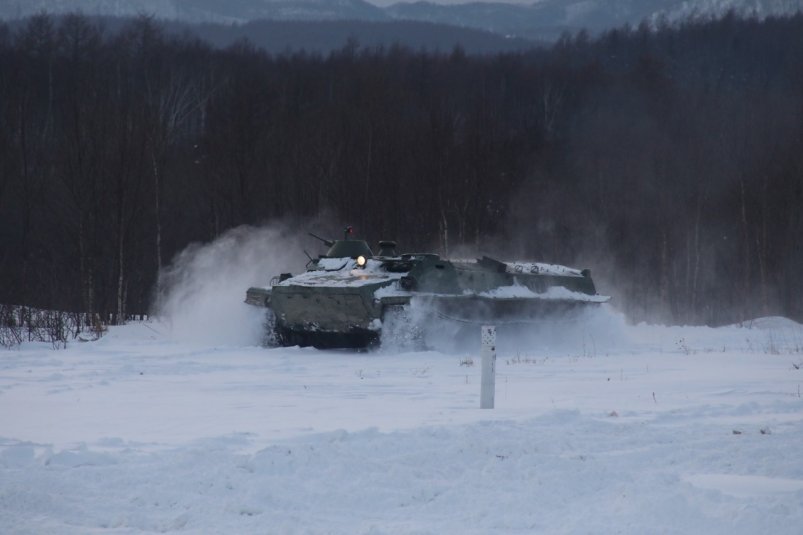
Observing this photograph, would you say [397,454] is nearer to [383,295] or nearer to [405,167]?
[383,295]

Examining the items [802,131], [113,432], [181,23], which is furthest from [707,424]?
[181,23]

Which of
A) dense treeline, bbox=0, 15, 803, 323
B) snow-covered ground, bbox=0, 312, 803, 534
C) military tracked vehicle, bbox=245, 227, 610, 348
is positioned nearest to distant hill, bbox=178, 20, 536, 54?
dense treeline, bbox=0, 15, 803, 323

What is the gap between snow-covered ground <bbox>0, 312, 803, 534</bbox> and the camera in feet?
16.4

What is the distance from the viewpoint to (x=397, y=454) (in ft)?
20.0

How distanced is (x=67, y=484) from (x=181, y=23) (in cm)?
7998

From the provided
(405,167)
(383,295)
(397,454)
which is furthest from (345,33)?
(397,454)

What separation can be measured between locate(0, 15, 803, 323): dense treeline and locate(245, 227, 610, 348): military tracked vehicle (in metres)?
8.11

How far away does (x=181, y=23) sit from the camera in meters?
80.7

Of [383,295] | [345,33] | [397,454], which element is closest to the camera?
[397,454]

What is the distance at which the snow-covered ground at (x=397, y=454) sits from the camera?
4988mm

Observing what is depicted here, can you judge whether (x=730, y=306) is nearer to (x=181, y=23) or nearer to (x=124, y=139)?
(x=124, y=139)

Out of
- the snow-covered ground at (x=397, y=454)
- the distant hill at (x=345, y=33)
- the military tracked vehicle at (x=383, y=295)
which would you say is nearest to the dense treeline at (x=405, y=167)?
the military tracked vehicle at (x=383, y=295)

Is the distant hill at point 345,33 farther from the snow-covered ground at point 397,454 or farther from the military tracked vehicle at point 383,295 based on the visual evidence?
the snow-covered ground at point 397,454

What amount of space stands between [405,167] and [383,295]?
721 inches
